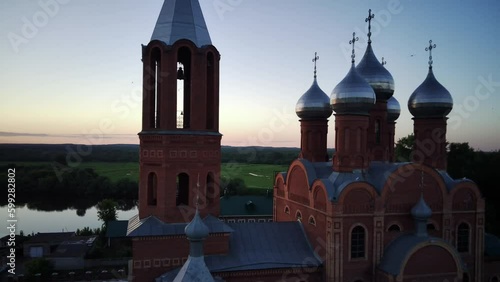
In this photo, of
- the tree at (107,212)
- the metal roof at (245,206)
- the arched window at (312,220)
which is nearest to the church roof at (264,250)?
the arched window at (312,220)

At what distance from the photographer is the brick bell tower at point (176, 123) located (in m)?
10.2

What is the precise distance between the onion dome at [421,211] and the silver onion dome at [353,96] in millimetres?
3476

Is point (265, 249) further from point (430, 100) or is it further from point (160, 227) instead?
point (430, 100)

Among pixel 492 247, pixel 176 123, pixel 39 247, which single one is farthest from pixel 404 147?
pixel 39 247

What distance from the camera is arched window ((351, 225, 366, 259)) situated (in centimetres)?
1152

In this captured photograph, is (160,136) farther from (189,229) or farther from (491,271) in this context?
(491,271)

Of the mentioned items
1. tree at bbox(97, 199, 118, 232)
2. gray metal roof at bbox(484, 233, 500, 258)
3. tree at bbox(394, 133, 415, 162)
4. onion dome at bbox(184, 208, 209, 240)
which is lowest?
tree at bbox(97, 199, 118, 232)

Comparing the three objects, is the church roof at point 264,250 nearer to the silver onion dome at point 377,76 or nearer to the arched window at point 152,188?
the arched window at point 152,188

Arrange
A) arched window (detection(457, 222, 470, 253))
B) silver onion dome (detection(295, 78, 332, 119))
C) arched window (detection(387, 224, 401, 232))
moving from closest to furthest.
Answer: arched window (detection(387, 224, 401, 232))
arched window (detection(457, 222, 470, 253))
silver onion dome (detection(295, 78, 332, 119))

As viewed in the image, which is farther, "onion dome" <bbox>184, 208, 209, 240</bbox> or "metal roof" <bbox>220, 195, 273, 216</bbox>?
"metal roof" <bbox>220, 195, 273, 216</bbox>

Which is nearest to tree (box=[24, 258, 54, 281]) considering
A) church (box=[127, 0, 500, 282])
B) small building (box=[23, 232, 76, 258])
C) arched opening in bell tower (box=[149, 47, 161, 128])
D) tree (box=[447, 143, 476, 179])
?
small building (box=[23, 232, 76, 258])

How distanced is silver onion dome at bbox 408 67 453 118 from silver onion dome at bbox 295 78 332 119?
11.1 ft

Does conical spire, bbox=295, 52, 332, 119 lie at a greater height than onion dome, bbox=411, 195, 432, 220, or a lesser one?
greater

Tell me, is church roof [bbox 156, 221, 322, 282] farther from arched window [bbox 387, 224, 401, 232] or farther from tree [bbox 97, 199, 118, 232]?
tree [bbox 97, 199, 118, 232]
